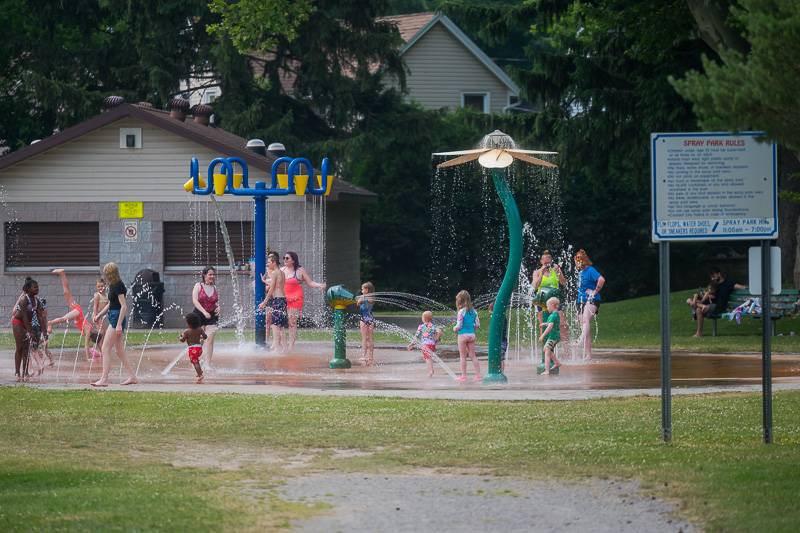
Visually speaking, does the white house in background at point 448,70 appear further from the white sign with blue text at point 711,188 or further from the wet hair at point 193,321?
the white sign with blue text at point 711,188

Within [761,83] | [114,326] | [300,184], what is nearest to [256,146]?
[300,184]

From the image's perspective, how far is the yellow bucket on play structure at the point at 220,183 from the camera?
21844 mm

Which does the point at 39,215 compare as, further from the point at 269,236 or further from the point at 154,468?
the point at 154,468

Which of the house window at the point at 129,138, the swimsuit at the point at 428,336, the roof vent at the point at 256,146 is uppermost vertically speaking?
the house window at the point at 129,138

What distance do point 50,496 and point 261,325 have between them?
1277cm

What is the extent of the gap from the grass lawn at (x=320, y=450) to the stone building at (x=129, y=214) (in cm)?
1472

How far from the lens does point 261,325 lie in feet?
73.0

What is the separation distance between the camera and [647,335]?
86.0 ft

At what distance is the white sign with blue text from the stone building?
1903 cm

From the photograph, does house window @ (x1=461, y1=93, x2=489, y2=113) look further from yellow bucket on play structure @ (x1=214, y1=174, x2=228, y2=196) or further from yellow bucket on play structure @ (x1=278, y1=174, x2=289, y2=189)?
yellow bucket on play structure @ (x1=214, y1=174, x2=228, y2=196)

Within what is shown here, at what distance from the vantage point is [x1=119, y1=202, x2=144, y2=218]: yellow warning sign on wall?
3020 cm

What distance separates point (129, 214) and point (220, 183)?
8878 millimetres

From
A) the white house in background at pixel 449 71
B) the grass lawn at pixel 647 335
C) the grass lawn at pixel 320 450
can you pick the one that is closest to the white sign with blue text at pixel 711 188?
the grass lawn at pixel 320 450

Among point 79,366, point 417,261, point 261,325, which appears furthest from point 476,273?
point 79,366
